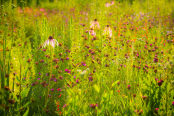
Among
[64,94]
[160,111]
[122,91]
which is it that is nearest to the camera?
[160,111]

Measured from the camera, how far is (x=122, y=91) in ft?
6.01

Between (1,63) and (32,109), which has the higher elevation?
(1,63)

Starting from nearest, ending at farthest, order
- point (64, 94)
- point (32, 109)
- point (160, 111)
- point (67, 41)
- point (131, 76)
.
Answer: point (160, 111), point (32, 109), point (64, 94), point (131, 76), point (67, 41)

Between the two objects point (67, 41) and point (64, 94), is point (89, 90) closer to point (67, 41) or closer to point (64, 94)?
point (64, 94)

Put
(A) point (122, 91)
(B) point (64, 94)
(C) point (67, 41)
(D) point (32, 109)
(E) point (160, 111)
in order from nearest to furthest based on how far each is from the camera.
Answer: (E) point (160, 111) → (D) point (32, 109) → (B) point (64, 94) → (A) point (122, 91) → (C) point (67, 41)

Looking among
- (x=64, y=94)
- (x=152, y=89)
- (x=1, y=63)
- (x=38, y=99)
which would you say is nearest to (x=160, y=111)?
(x=152, y=89)

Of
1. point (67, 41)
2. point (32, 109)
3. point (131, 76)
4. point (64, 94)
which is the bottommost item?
point (32, 109)

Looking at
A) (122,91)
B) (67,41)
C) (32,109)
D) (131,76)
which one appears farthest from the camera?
(67,41)

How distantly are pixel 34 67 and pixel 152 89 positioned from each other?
4.98 feet

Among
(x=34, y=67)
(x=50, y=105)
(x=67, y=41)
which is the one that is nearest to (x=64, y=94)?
(x=50, y=105)

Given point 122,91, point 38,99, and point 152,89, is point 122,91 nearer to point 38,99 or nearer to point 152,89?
point 152,89

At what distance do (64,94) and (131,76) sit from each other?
94cm

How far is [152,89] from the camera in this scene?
1.35 metres

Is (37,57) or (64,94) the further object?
(37,57)
